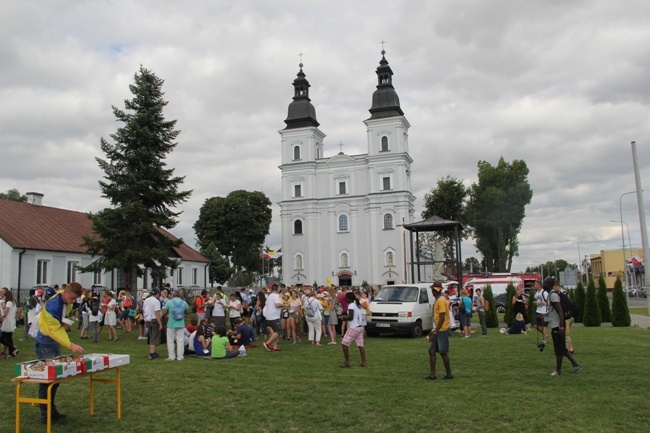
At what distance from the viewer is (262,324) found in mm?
19719

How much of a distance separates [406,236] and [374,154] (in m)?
10.3

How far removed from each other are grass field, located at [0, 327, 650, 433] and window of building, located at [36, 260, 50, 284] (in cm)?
2310

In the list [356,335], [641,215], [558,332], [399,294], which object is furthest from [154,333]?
[641,215]

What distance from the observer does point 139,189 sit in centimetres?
2780

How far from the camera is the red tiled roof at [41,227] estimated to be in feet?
109

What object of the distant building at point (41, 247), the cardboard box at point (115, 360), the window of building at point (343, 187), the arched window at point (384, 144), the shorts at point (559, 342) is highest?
the arched window at point (384, 144)

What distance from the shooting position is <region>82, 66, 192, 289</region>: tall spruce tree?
91.0ft

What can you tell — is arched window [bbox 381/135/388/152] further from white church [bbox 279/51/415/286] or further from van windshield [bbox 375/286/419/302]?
van windshield [bbox 375/286/419/302]

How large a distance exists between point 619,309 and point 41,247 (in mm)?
31069

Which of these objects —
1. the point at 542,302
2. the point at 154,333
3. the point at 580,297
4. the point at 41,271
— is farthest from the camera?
the point at 41,271

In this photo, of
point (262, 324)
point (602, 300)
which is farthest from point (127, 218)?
point (602, 300)

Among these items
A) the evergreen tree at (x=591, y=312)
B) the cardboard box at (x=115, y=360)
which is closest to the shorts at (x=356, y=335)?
the cardboard box at (x=115, y=360)

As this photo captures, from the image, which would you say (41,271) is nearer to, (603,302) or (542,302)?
(542,302)

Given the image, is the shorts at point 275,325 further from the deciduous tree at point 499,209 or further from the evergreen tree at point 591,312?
the deciduous tree at point 499,209
